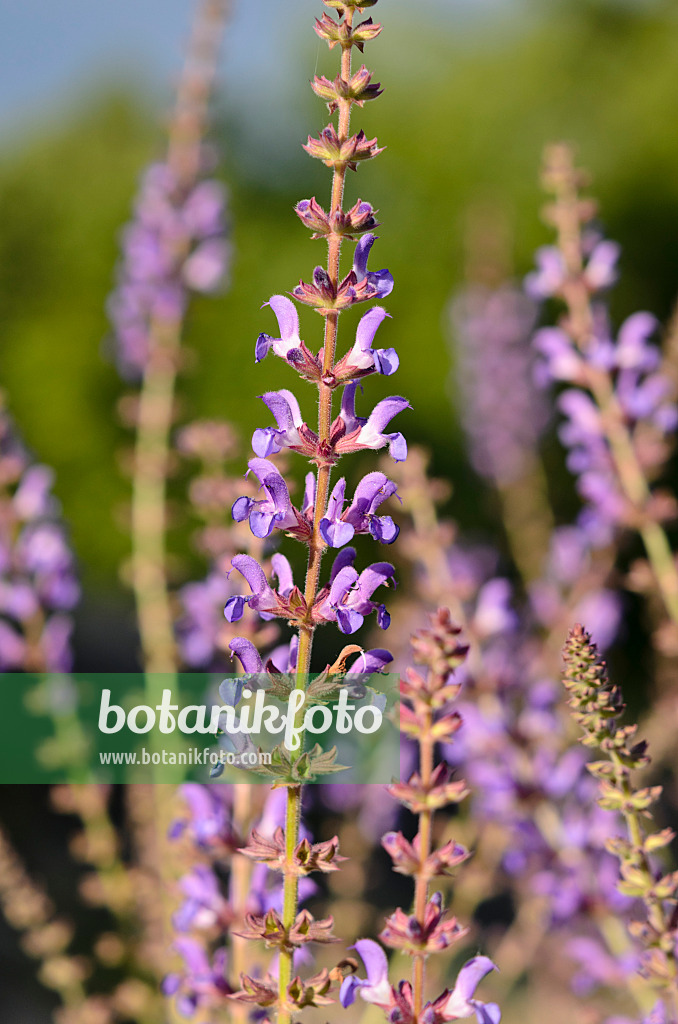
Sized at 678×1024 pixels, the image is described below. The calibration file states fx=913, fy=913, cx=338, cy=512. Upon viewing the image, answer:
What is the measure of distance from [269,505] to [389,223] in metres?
9.66

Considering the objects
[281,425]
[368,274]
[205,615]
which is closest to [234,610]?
[281,425]

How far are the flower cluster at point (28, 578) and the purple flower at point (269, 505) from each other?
56.5 inches

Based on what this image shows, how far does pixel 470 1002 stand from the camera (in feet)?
4.11

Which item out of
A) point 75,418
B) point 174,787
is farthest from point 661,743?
point 75,418

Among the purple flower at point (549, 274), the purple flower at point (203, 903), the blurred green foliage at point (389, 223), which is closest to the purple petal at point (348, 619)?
the purple flower at point (203, 903)

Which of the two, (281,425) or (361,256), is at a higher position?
(361,256)

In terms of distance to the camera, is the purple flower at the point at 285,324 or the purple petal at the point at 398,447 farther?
the purple flower at the point at 285,324

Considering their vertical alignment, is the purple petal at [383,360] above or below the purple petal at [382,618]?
above

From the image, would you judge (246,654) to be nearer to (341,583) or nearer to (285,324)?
(341,583)

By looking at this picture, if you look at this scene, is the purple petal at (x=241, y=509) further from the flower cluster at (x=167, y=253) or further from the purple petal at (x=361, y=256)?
the flower cluster at (x=167, y=253)

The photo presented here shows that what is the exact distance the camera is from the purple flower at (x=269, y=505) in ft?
4.35

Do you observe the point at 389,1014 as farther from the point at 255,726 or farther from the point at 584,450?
the point at 584,450

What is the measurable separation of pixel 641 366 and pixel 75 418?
28.0ft

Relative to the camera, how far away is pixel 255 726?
159 cm
